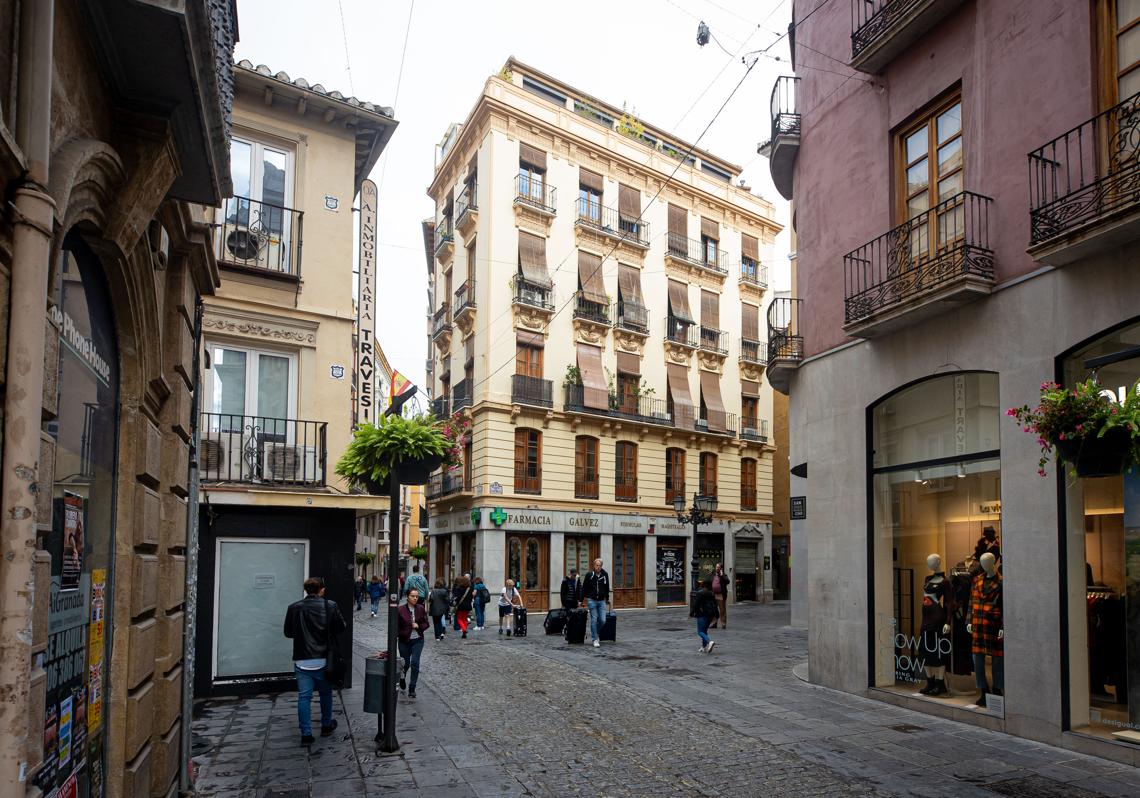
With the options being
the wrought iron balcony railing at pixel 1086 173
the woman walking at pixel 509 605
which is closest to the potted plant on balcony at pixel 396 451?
the wrought iron balcony railing at pixel 1086 173

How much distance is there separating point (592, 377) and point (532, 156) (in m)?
8.46

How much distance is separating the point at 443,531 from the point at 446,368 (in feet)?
21.6

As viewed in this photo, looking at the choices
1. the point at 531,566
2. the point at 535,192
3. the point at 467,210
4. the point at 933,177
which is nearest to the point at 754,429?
the point at 531,566

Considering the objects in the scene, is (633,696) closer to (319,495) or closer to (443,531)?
(319,495)

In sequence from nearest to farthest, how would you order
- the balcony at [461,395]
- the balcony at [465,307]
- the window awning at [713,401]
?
1. the balcony at [461,395]
2. the balcony at [465,307]
3. the window awning at [713,401]

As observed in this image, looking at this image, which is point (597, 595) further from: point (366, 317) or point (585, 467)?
point (585, 467)

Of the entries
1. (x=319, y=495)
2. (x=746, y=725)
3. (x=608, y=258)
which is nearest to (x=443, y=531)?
(x=608, y=258)

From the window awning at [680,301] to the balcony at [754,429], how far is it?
519 centimetres

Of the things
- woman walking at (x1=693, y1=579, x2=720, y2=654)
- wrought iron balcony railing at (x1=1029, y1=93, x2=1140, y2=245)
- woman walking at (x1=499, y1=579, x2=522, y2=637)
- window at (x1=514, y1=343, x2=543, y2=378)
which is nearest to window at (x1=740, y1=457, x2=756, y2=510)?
window at (x1=514, y1=343, x2=543, y2=378)

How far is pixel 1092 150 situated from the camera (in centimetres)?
888

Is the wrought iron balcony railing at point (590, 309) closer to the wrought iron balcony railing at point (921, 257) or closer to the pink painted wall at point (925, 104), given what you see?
the pink painted wall at point (925, 104)

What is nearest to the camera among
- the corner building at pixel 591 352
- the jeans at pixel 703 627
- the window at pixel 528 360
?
the jeans at pixel 703 627

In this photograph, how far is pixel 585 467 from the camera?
32844 mm

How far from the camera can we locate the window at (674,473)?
115 ft
